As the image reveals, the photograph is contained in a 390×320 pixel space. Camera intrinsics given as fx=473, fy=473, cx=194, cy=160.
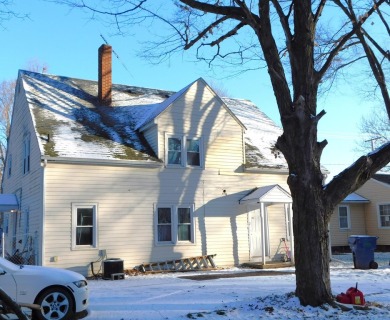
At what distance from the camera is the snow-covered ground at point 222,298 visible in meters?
8.55

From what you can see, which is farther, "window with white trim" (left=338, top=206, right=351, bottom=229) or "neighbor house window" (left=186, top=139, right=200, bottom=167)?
"window with white trim" (left=338, top=206, right=351, bottom=229)

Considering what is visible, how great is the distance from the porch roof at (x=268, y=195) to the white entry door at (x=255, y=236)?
42.4 inches

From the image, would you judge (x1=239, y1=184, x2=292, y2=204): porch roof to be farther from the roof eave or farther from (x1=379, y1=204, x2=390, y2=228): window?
(x1=379, y1=204, x2=390, y2=228): window

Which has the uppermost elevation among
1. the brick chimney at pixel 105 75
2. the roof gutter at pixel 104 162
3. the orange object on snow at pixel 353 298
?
the brick chimney at pixel 105 75

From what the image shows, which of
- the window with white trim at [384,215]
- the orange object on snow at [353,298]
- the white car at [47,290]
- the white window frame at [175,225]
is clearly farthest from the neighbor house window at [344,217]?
the white car at [47,290]

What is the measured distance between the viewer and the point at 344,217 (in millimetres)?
28406

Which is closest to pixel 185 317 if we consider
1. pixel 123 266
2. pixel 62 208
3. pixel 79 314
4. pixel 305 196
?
pixel 79 314

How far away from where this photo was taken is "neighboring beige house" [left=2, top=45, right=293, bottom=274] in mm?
16672

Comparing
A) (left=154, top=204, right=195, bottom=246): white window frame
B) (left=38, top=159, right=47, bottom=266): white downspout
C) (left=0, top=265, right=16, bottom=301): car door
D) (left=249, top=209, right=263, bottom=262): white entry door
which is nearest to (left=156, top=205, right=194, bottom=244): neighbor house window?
(left=154, top=204, right=195, bottom=246): white window frame

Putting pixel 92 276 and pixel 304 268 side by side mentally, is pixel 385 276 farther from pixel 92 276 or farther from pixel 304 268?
pixel 92 276

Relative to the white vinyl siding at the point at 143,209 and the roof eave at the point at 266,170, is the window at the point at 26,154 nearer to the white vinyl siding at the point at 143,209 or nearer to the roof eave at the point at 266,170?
the white vinyl siding at the point at 143,209

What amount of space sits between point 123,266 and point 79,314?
7.93 meters

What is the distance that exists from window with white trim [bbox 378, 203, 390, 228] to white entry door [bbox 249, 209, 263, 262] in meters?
11.3

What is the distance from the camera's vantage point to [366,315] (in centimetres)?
852
